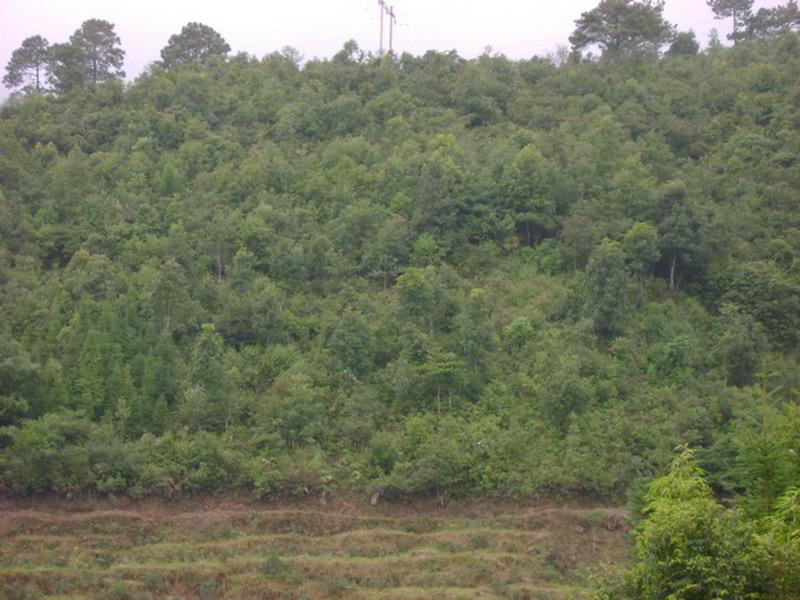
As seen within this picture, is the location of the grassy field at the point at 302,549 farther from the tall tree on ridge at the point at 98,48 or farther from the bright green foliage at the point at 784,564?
the tall tree on ridge at the point at 98,48

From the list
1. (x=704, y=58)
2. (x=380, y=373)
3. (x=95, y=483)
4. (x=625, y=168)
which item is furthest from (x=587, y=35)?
(x=95, y=483)

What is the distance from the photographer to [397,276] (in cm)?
2758

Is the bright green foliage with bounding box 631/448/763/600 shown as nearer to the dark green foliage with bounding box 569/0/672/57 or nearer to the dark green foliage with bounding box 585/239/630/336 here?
the dark green foliage with bounding box 585/239/630/336

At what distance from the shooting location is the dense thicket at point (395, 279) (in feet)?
70.2

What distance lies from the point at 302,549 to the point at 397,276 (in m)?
10.6

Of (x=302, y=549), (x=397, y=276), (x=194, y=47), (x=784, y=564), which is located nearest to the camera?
(x=784, y=564)

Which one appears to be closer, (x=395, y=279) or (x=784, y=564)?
(x=784, y=564)

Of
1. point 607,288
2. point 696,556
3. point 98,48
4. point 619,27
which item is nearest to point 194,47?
point 98,48

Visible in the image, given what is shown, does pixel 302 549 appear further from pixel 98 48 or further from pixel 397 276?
pixel 98 48

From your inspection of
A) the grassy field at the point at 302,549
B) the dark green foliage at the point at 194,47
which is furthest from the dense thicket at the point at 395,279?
the dark green foliage at the point at 194,47

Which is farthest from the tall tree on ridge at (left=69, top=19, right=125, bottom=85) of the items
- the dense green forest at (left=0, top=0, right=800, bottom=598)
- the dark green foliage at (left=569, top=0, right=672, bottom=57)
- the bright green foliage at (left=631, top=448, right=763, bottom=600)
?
Answer: the bright green foliage at (left=631, top=448, right=763, bottom=600)

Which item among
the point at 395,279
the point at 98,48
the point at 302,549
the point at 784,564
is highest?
the point at 98,48

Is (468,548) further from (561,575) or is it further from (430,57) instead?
(430,57)

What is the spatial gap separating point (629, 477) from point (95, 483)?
13.3 metres
